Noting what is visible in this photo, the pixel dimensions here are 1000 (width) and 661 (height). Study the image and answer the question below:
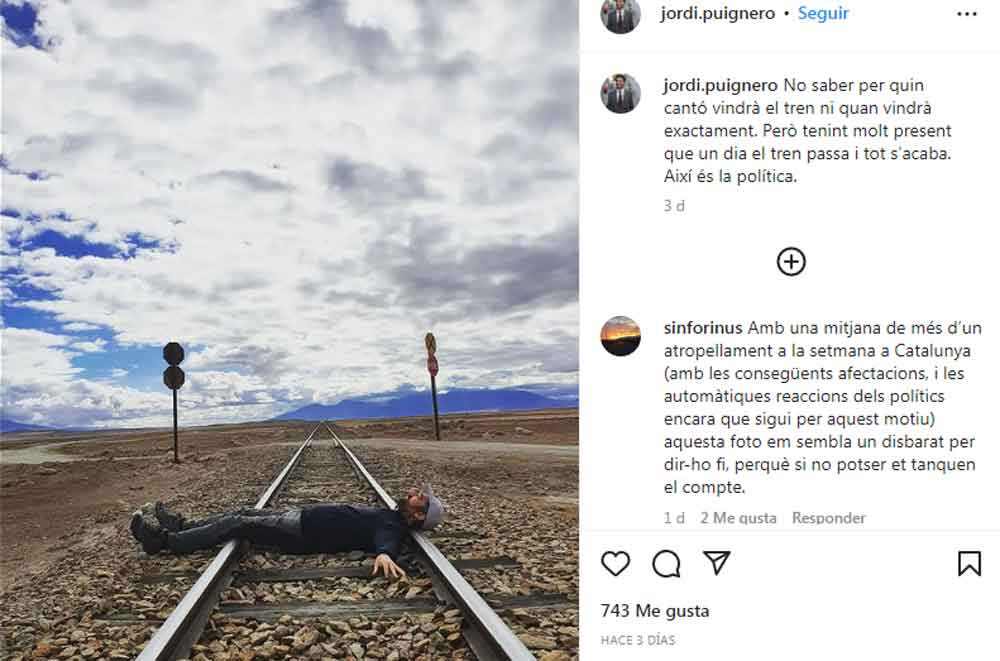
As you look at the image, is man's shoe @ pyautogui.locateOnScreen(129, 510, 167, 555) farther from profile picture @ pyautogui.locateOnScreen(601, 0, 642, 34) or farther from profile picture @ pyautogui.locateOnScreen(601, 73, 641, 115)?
profile picture @ pyautogui.locateOnScreen(601, 0, 642, 34)

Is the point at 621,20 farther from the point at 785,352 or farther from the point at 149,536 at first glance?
the point at 149,536

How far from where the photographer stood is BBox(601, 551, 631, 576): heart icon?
3602mm

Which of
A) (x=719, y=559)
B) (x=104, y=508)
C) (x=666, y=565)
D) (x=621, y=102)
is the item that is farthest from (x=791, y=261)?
(x=104, y=508)

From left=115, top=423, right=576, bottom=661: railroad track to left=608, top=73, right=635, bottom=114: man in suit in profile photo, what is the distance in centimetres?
286

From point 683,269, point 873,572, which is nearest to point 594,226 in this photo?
point 683,269

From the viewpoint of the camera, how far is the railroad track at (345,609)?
4.20 m

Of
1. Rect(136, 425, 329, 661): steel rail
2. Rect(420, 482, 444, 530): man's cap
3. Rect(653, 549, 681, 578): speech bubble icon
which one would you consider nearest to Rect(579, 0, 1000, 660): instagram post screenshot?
Rect(653, 549, 681, 578): speech bubble icon

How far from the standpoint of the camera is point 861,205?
3.53 meters

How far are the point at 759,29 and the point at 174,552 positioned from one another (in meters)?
6.65

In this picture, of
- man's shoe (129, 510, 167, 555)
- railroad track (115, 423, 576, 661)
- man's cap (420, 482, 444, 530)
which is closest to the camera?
railroad track (115, 423, 576, 661)

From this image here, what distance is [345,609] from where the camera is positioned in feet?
16.2

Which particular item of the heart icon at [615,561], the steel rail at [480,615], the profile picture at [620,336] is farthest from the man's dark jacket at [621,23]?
the steel rail at [480,615]

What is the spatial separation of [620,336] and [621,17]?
1709mm

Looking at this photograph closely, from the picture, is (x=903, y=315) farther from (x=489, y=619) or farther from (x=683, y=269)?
(x=489, y=619)
